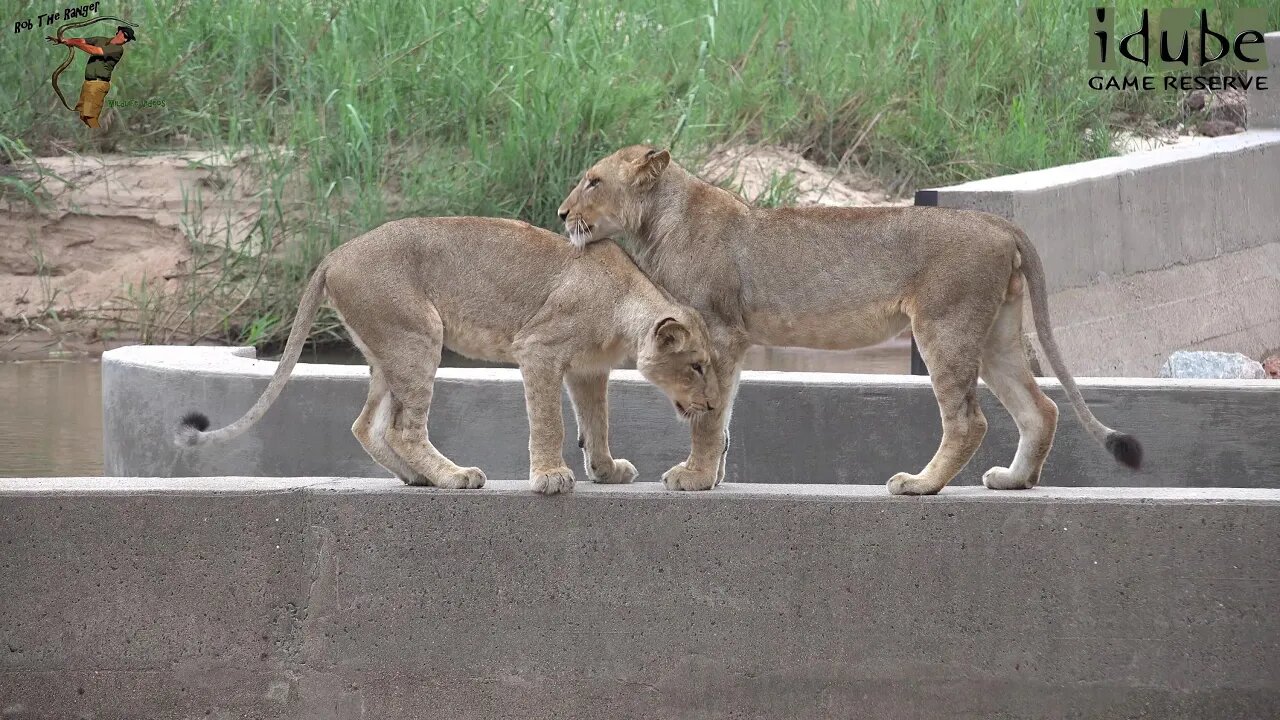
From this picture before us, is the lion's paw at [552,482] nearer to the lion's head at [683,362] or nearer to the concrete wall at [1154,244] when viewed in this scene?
the lion's head at [683,362]

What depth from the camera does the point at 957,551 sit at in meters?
4.89

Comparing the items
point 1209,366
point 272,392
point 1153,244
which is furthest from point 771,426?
point 1153,244

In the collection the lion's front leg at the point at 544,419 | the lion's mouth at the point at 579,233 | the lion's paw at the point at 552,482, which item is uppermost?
the lion's mouth at the point at 579,233

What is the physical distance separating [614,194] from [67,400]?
5.37m

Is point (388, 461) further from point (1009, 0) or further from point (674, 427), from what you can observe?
point (1009, 0)

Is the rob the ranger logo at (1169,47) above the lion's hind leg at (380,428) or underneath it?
underneath

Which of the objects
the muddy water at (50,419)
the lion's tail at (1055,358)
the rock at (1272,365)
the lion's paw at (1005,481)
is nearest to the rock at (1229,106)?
the rock at (1272,365)

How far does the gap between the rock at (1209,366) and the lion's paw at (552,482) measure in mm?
5081

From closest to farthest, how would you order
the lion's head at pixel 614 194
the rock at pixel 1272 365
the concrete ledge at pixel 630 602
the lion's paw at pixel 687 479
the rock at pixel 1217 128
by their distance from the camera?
the concrete ledge at pixel 630 602
the lion's paw at pixel 687 479
the lion's head at pixel 614 194
the rock at pixel 1272 365
the rock at pixel 1217 128

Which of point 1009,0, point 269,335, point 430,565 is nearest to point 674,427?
point 430,565

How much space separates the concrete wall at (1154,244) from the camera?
905 cm

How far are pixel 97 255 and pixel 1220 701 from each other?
9096 mm

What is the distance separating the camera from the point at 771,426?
6.71m

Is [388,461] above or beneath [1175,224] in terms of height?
above
